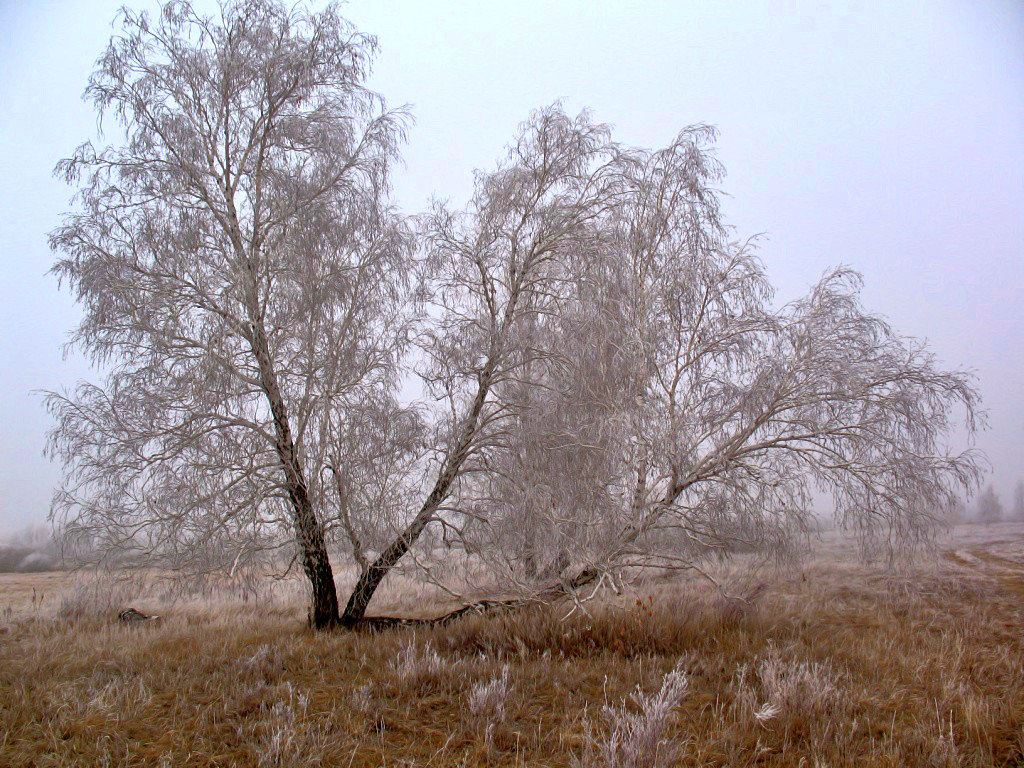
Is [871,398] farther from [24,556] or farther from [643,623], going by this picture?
[24,556]

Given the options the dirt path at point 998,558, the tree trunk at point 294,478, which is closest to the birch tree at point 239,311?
the tree trunk at point 294,478

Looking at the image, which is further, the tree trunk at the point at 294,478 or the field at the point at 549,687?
the tree trunk at the point at 294,478

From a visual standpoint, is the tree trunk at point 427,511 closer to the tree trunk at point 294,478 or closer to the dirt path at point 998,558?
the tree trunk at point 294,478

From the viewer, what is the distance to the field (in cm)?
378

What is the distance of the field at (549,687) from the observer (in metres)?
3.78

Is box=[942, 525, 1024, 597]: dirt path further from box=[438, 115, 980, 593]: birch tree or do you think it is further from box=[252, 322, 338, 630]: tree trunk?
box=[252, 322, 338, 630]: tree trunk

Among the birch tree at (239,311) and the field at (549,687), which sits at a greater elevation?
the birch tree at (239,311)

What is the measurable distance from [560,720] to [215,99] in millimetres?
8079

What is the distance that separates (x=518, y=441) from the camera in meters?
7.57

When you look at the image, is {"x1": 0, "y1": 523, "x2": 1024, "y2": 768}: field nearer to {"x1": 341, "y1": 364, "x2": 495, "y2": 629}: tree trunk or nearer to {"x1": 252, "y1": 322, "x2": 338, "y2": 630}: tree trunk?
{"x1": 341, "y1": 364, "x2": 495, "y2": 629}: tree trunk

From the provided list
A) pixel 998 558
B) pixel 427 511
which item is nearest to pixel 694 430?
pixel 427 511

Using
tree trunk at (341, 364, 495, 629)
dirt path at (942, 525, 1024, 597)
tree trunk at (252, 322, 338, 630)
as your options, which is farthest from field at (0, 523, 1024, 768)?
tree trunk at (252, 322, 338, 630)

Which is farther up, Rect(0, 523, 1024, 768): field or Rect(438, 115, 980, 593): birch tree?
Rect(438, 115, 980, 593): birch tree

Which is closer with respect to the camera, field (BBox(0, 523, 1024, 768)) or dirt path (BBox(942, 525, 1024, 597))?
field (BBox(0, 523, 1024, 768))
